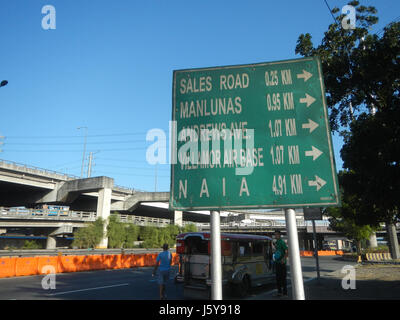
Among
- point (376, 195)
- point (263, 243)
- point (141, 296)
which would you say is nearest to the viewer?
point (141, 296)

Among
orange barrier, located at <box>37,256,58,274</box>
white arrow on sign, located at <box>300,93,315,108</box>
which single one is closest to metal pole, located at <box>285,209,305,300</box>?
white arrow on sign, located at <box>300,93,315,108</box>

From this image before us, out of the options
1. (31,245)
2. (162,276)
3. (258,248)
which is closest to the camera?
(162,276)

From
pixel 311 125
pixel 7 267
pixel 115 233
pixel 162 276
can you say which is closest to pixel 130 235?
pixel 115 233

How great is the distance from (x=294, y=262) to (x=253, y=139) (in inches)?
59.9

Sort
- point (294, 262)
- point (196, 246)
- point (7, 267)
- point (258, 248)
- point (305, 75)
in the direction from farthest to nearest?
point (7, 267) → point (258, 248) → point (196, 246) → point (305, 75) → point (294, 262)

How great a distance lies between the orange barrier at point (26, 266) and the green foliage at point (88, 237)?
686 inches

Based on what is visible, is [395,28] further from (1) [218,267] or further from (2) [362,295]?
(1) [218,267]

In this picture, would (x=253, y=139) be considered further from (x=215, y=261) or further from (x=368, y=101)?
(x=368, y=101)

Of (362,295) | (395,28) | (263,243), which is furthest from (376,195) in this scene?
(395,28)

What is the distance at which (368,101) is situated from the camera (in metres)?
13.7

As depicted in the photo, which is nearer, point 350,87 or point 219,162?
point 219,162

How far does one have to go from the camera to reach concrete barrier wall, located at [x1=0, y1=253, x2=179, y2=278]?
16.2 m

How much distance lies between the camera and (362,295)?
8.84 m
